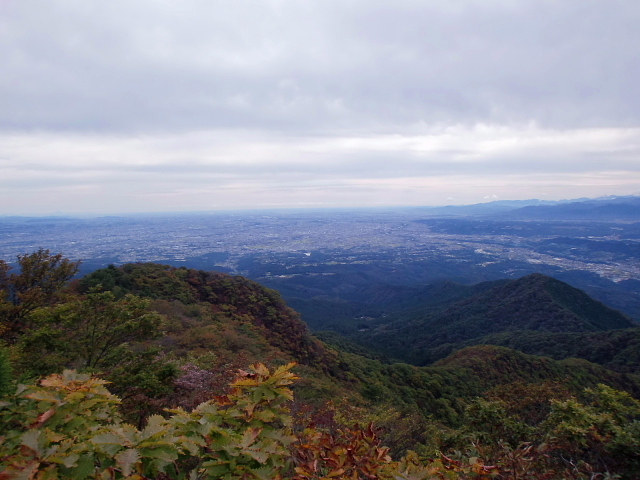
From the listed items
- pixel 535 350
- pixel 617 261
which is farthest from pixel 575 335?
pixel 617 261

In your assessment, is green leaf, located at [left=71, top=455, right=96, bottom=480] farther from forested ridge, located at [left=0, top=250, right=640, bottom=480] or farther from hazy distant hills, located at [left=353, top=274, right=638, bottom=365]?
hazy distant hills, located at [left=353, top=274, right=638, bottom=365]

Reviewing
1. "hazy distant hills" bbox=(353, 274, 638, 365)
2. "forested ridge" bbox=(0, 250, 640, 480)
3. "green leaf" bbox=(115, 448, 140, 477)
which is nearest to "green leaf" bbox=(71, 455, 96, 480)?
"forested ridge" bbox=(0, 250, 640, 480)

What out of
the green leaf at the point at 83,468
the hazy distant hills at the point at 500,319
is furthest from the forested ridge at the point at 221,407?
the hazy distant hills at the point at 500,319

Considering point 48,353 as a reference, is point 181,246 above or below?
below

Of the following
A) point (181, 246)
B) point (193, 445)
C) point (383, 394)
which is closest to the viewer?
point (193, 445)

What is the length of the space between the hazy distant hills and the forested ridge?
3446cm

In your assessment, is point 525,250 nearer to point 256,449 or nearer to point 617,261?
point 617,261

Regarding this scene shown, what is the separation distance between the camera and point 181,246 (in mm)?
143625

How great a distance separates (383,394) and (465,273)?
14107 cm

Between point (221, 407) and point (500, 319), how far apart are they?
244 ft

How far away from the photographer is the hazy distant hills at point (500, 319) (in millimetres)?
57438

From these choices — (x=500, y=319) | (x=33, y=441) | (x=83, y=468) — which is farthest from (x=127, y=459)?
(x=500, y=319)

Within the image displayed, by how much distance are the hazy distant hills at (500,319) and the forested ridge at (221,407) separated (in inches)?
1357

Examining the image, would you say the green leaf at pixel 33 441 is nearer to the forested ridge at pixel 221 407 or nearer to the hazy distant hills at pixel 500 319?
the forested ridge at pixel 221 407
